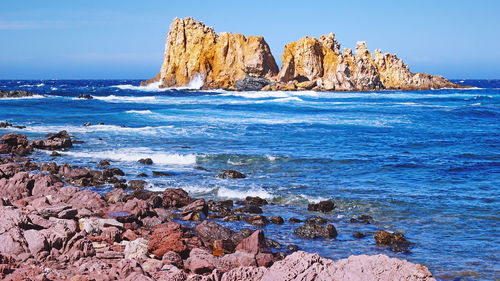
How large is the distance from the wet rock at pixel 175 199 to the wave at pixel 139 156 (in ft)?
23.4

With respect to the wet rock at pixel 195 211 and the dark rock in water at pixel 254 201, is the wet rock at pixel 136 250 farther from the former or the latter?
the dark rock in water at pixel 254 201

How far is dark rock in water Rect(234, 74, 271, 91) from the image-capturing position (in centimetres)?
9375

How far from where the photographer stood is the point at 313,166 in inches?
818

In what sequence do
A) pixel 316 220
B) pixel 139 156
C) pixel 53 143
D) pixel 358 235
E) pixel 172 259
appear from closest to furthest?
pixel 172 259
pixel 358 235
pixel 316 220
pixel 139 156
pixel 53 143

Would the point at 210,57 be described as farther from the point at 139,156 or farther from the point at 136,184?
the point at 136,184

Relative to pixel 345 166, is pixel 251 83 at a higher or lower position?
higher

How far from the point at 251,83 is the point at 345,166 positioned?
74.6 metres

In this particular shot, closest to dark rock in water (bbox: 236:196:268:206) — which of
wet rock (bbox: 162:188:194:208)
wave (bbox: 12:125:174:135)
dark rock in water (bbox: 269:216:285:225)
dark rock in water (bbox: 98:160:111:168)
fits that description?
wet rock (bbox: 162:188:194:208)

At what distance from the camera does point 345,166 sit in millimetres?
20672

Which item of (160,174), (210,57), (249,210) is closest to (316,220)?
(249,210)

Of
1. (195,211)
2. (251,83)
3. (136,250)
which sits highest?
(251,83)

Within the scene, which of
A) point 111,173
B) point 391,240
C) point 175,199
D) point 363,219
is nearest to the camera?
point 391,240

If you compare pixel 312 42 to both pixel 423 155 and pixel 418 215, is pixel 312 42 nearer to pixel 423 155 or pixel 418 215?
pixel 423 155

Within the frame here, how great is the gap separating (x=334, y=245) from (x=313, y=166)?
983 cm
